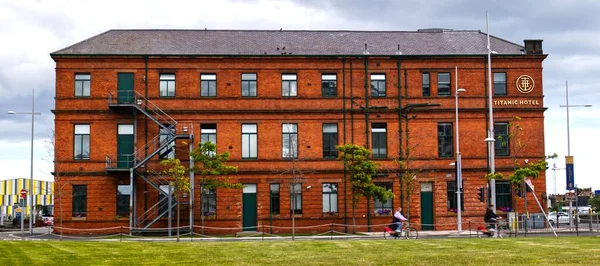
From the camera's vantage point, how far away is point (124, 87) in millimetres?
49406

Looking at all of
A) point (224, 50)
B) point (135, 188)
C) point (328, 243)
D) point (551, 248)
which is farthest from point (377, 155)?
point (551, 248)

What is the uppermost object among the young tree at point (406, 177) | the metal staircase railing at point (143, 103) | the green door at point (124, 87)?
the green door at point (124, 87)

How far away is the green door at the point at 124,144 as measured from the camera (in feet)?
160

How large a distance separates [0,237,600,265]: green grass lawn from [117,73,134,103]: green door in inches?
798

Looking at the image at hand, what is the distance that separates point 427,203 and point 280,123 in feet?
33.3

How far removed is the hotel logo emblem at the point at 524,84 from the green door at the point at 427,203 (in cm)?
805

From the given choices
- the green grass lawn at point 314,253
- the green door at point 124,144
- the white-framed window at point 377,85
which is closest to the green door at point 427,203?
the white-framed window at point 377,85

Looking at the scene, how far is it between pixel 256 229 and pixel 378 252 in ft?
76.7

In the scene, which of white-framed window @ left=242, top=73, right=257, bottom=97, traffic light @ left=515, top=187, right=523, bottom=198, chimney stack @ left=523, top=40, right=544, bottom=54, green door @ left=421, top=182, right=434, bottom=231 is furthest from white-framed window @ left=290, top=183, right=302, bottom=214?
chimney stack @ left=523, top=40, right=544, bottom=54

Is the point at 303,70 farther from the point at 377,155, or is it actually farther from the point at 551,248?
the point at 551,248

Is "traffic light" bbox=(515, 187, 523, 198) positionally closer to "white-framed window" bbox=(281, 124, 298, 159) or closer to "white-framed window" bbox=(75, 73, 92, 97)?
"white-framed window" bbox=(281, 124, 298, 159)

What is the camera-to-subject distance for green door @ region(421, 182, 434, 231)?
50.6 meters

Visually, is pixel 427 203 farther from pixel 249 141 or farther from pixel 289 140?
pixel 249 141

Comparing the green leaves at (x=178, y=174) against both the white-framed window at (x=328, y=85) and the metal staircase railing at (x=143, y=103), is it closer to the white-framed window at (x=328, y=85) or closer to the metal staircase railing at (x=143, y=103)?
the metal staircase railing at (x=143, y=103)
